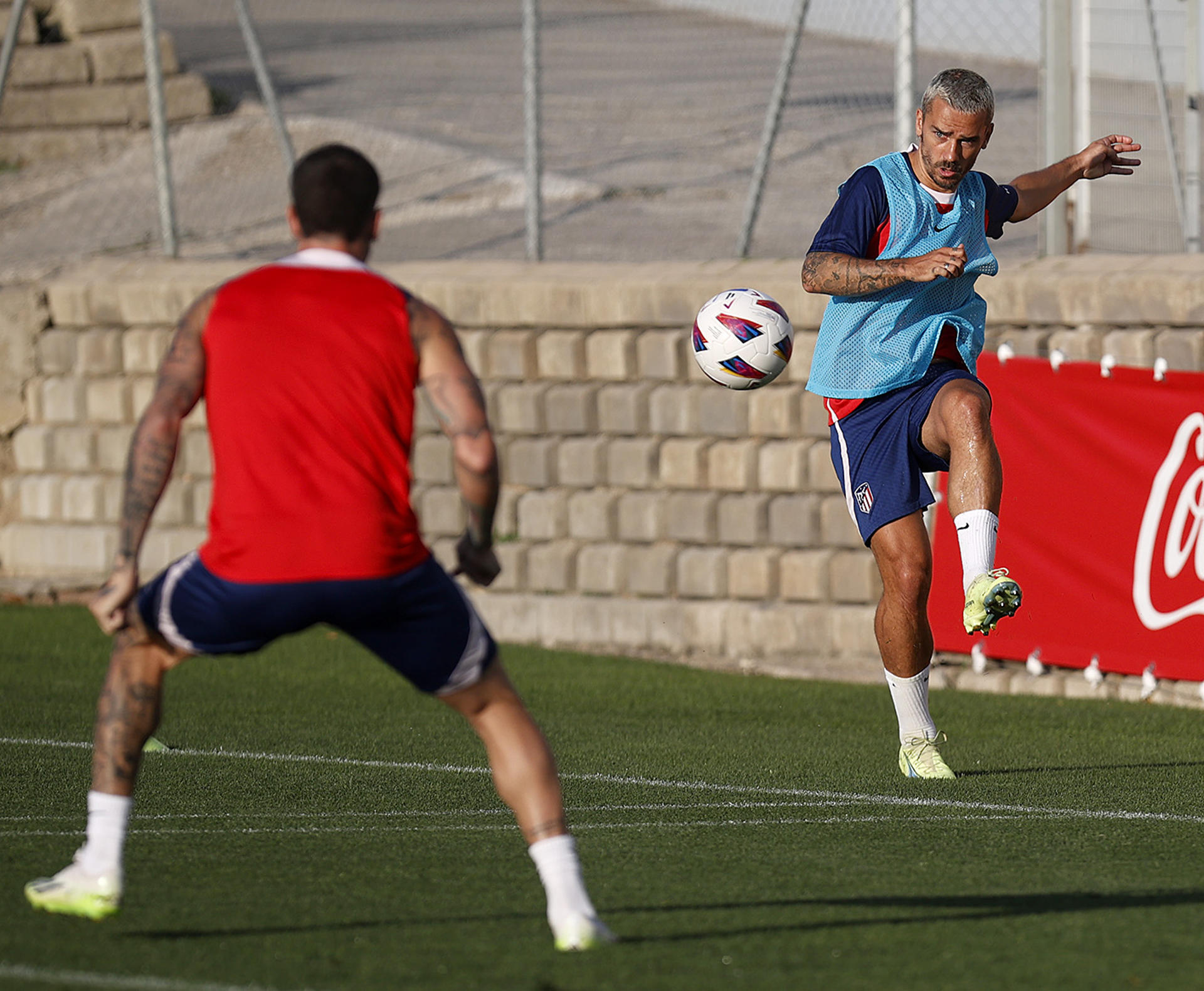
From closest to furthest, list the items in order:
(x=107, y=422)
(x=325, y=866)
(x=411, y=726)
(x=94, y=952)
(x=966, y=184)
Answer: (x=94, y=952), (x=325, y=866), (x=966, y=184), (x=411, y=726), (x=107, y=422)

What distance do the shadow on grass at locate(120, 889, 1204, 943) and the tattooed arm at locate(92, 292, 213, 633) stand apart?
788 mm

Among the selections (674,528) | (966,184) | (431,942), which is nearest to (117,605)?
(431,942)

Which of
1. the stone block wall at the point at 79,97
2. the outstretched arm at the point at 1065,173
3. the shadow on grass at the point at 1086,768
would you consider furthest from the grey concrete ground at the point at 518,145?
the shadow on grass at the point at 1086,768

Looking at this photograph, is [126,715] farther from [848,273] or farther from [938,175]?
[938,175]

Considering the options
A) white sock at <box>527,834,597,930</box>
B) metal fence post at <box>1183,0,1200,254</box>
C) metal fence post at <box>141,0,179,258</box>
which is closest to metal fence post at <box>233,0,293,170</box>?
metal fence post at <box>141,0,179,258</box>

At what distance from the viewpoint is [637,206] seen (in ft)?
48.0

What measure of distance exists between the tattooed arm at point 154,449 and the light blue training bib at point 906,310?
3383 mm

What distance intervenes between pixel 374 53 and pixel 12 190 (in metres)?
4.99

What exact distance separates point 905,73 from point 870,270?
5040mm

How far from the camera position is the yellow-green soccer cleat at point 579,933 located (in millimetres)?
4398

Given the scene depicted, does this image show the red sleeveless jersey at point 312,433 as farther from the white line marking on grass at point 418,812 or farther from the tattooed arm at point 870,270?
the tattooed arm at point 870,270

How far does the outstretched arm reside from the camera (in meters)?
7.80

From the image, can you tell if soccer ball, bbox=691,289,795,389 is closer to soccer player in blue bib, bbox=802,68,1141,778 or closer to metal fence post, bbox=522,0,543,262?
soccer player in blue bib, bbox=802,68,1141,778

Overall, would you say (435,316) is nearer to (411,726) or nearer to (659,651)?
(411,726)
